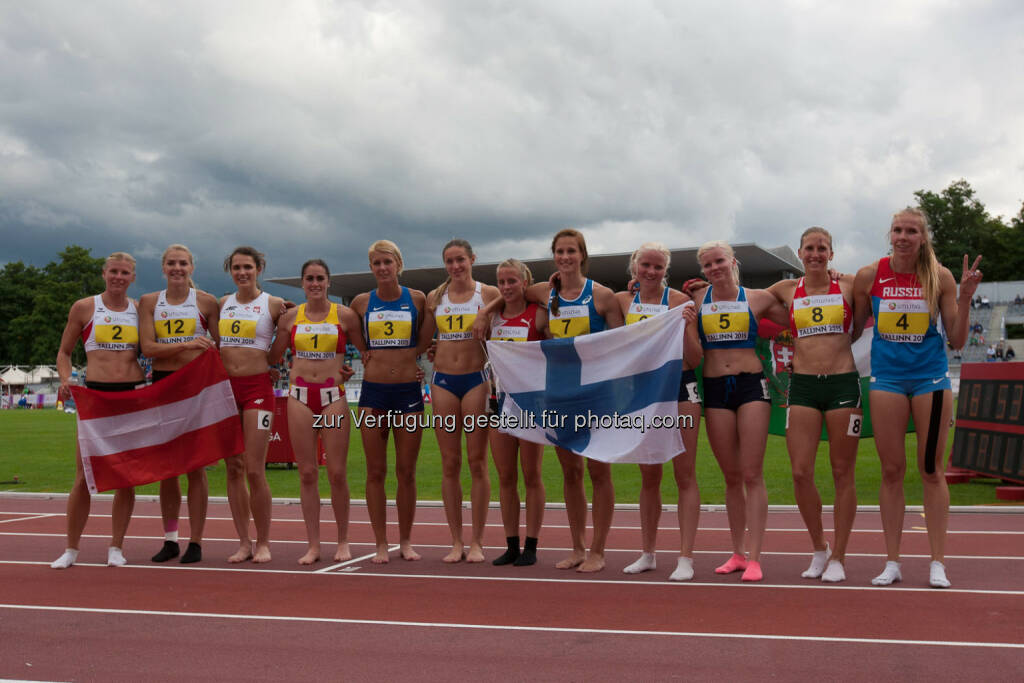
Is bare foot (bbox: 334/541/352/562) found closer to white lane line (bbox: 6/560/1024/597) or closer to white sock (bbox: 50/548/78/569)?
white lane line (bbox: 6/560/1024/597)

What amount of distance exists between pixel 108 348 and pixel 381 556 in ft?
8.76

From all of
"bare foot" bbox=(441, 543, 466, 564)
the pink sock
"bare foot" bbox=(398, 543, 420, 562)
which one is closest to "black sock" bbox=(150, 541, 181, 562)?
"bare foot" bbox=(398, 543, 420, 562)

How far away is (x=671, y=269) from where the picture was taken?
52.8m

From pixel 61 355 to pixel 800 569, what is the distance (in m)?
5.77

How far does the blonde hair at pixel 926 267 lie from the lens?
527 cm

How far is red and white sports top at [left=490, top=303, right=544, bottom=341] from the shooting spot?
6.37 meters

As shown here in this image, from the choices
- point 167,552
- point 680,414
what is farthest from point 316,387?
point 680,414

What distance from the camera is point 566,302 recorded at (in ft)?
20.3

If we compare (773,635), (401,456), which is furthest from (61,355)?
(773,635)

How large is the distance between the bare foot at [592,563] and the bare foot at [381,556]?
4.87 ft

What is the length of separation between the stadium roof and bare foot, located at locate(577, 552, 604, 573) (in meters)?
43.7

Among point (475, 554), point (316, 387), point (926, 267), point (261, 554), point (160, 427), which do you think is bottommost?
point (261, 554)

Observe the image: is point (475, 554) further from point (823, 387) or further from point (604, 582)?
point (823, 387)

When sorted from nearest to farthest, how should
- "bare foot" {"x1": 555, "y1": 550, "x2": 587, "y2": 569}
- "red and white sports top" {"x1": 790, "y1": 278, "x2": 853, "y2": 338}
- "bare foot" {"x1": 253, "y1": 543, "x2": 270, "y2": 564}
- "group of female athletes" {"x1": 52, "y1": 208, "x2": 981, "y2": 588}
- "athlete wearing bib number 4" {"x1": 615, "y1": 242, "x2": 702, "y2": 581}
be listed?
"group of female athletes" {"x1": 52, "y1": 208, "x2": 981, "y2": 588} < "red and white sports top" {"x1": 790, "y1": 278, "x2": 853, "y2": 338} < "athlete wearing bib number 4" {"x1": 615, "y1": 242, "x2": 702, "y2": 581} < "bare foot" {"x1": 555, "y1": 550, "x2": 587, "y2": 569} < "bare foot" {"x1": 253, "y1": 543, "x2": 270, "y2": 564}
